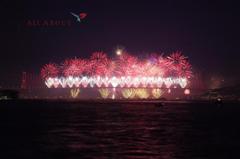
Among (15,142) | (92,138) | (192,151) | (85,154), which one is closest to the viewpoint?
(85,154)

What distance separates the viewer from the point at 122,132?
68000 millimetres

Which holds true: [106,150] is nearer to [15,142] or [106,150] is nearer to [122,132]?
[15,142]

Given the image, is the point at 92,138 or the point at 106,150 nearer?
the point at 106,150

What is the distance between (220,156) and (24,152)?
703 inches

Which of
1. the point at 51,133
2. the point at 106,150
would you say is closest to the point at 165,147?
the point at 106,150

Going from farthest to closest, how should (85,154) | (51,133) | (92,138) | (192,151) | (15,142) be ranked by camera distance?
1. (51,133)
2. (92,138)
3. (15,142)
4. (192,151)
5. (85,154)

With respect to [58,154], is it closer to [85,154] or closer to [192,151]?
[85,154]

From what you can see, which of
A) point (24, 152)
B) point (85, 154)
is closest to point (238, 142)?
point (85, 154)

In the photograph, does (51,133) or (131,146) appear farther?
(51,133)

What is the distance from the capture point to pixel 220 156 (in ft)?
148

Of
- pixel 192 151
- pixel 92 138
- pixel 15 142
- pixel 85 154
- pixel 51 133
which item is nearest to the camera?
pixel 85 154

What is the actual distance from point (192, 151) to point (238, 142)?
10947 millimetres

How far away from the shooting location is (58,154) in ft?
149

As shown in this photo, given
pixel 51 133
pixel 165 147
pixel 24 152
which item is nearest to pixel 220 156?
pixel 165 147
